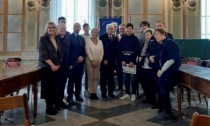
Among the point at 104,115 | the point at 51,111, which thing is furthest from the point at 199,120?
the point at 51,111

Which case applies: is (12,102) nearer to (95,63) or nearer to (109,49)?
(95,63)

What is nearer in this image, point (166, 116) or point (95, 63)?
point (166, 116)

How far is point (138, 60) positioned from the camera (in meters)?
4.79

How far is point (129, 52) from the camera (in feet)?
Answer: 15.8

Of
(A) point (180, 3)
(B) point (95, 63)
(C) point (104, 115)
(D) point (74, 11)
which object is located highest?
(A) point (180, 3)

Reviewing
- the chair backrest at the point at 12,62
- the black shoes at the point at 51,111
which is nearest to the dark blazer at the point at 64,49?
the black shoes at the point at 51,111

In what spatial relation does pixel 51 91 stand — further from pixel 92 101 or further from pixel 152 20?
pixel 152 20

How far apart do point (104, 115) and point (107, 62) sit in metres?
1.40

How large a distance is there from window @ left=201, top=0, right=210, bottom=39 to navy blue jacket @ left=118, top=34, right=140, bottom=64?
381 cm

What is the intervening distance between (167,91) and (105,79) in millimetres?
1697

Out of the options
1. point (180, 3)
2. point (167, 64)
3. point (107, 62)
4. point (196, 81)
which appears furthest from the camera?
point (180, 3)

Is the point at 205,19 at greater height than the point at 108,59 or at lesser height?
greater

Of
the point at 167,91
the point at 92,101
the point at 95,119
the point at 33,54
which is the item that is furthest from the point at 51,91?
the point at 33,54

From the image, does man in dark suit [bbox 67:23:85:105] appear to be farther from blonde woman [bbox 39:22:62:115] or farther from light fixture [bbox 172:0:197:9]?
light fixture [bbox 172:0:197:9]
